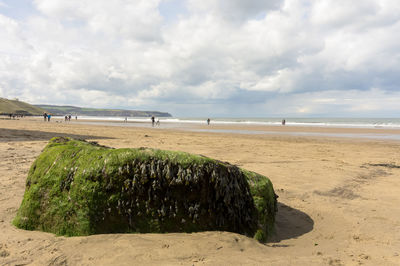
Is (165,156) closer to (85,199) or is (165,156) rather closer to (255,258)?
(85,199)

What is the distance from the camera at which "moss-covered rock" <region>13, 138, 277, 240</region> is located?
3.71 metres

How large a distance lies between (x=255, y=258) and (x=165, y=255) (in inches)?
46.2

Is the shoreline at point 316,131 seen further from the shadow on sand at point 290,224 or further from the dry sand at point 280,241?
the shadow on sand at point 290,224

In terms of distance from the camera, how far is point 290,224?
4711 millimetres

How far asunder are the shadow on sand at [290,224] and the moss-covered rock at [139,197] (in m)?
0.53

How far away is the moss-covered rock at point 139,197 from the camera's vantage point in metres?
3.71

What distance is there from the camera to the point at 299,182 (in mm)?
7426

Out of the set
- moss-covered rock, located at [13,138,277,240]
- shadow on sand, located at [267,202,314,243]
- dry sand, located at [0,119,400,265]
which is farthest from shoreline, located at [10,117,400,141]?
moss-covered rock, located at [13,138,277,240]

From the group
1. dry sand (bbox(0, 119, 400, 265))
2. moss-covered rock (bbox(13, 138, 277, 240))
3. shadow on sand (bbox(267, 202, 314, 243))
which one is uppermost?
moss-covered rock (bbox(13, 138, 277, 240))

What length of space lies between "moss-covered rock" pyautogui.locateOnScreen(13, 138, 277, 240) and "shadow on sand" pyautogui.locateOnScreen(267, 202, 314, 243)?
534 mm

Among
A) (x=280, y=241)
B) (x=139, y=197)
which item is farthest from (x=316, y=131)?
(x=139, y=197)

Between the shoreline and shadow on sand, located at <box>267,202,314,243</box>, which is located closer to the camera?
shadow on sand, located at <box>267,202,314,243</box>

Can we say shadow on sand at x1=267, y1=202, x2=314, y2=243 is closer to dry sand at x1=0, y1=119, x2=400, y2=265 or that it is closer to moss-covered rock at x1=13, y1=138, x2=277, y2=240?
dry sand at x1=0, y1=119, x2=400, y2=265

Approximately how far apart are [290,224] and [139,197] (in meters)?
2.94
